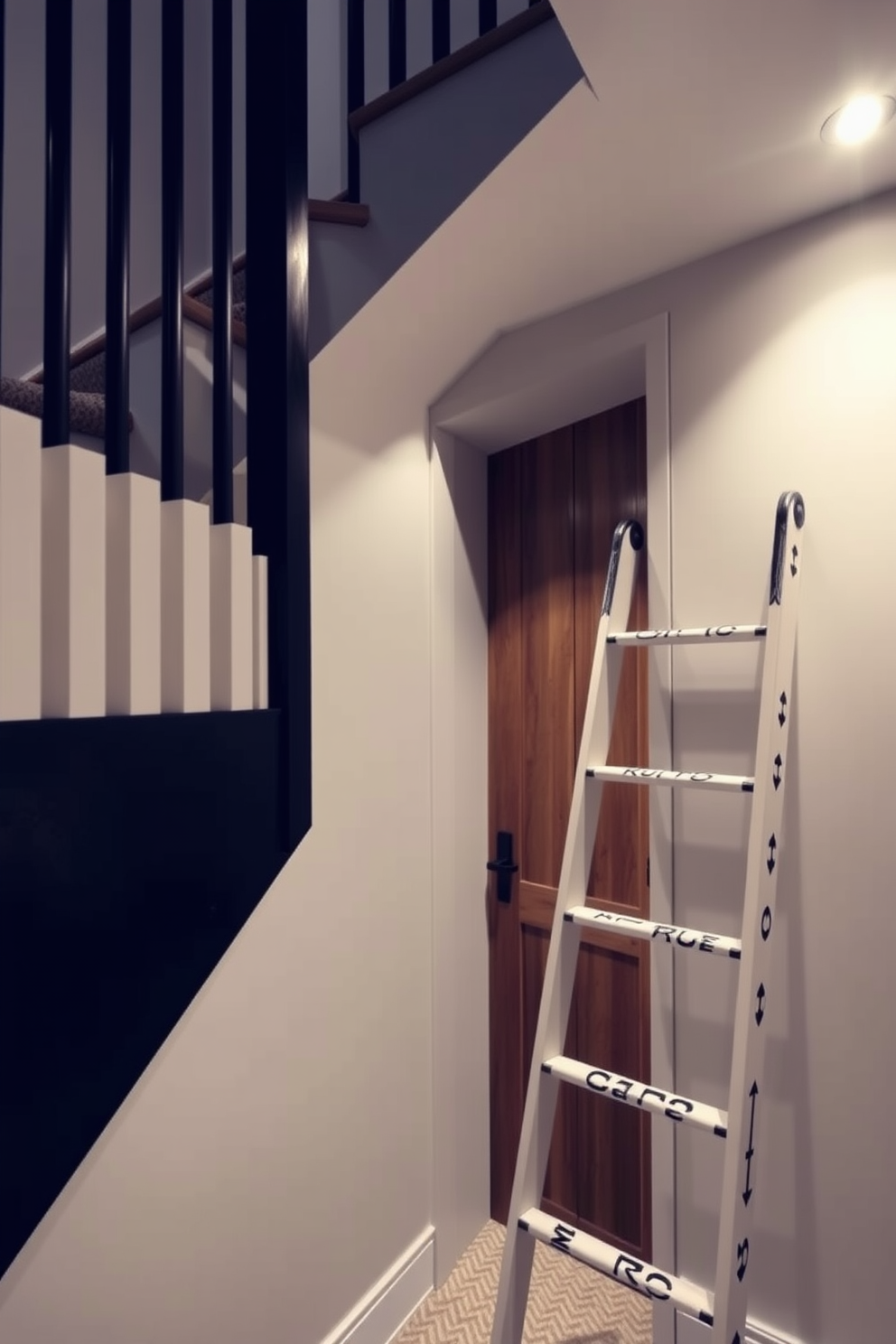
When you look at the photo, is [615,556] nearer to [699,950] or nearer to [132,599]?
[699,950]

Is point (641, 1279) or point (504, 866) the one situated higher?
point (504, 866)

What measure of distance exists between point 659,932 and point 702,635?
0.55 metres

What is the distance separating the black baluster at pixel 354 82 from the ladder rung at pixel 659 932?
1.46 m

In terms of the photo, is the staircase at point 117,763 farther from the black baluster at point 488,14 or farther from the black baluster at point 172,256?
the black baluster at point 488,14

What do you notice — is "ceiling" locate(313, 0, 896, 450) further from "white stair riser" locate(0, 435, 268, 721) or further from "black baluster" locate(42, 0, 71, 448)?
"white stair riser" locate(0, 435, 268, 721)

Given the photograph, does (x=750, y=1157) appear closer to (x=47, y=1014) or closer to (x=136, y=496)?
(x=47, y=1014)

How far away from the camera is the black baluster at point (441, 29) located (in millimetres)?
1469

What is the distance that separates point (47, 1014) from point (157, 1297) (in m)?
1.18

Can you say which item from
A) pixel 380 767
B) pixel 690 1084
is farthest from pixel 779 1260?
pixel 380 767

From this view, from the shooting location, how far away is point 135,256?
2.24 meters

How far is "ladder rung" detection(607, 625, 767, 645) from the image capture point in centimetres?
137

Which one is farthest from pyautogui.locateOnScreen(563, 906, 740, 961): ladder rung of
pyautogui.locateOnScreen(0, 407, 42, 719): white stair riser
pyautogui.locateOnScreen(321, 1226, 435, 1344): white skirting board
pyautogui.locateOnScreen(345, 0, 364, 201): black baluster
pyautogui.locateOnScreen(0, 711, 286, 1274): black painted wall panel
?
pyautogui.locateOnScreen(345, 0, 364, 201): black baluster

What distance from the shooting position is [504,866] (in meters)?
2.07

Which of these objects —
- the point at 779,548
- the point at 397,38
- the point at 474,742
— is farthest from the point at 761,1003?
the point at 397,38
